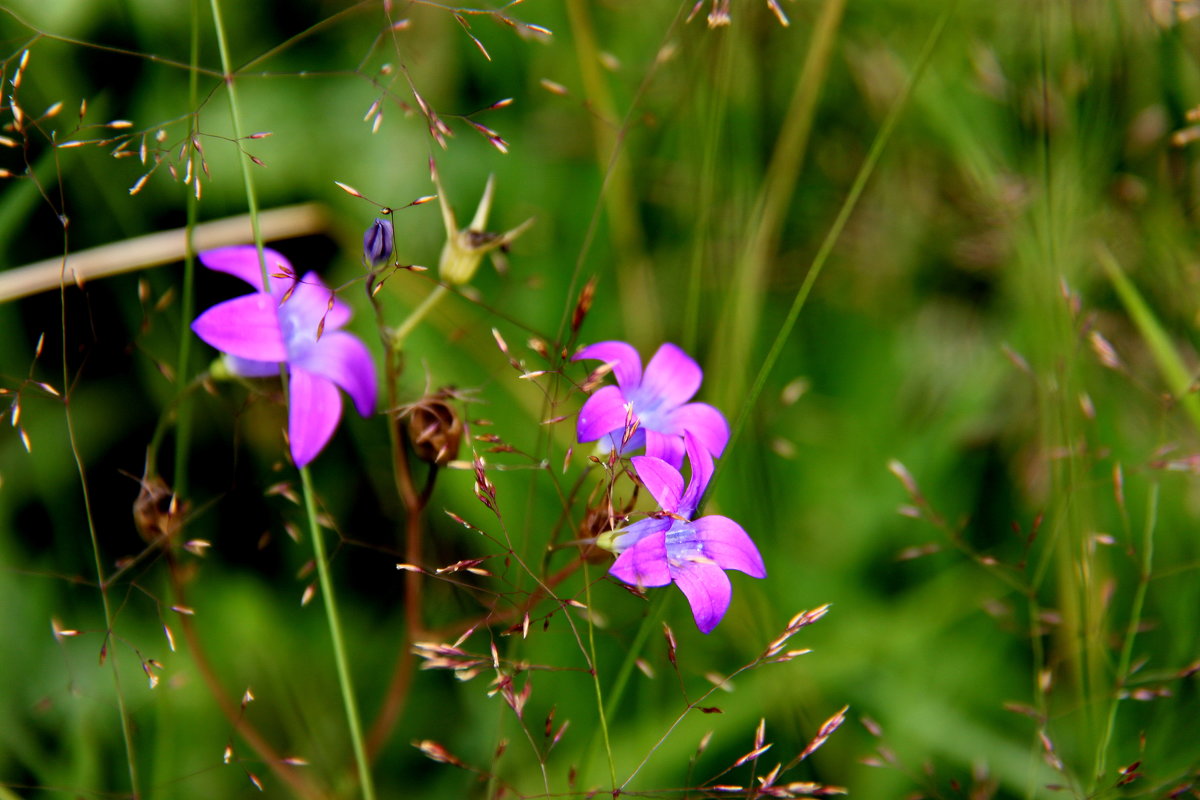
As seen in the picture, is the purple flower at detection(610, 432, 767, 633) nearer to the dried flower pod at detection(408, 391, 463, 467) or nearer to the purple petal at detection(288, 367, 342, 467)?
the dried flower pod at detection(408, 391, 463, 467)

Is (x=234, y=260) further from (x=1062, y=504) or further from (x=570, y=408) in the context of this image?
(x=1062, y=504)

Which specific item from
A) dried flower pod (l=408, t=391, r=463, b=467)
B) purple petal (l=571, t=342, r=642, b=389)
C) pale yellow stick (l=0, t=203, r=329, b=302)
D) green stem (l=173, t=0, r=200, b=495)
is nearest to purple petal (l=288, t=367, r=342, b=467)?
dried flower pod (l=408, t=391, r=463, b=467)

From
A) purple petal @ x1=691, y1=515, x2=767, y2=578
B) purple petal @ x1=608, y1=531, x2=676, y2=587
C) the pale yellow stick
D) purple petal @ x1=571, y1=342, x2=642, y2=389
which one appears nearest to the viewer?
purple petal @ x1=608, y1=531, x2=676, y2=587

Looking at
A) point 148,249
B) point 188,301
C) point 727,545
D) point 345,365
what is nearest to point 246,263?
point 188,301

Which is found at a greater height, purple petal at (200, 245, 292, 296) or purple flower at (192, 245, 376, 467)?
purple petal at (200, 245, 292, 296)

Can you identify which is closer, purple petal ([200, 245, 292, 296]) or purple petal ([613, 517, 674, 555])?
purple petal ([613, 517, 674, 555])

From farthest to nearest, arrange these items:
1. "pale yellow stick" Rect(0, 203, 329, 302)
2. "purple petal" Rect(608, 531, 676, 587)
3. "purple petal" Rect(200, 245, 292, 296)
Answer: "pale yellow stick" Rect(0, 203, 329, 302), "purple petal" Rect(200, 245, 292, 296), "purple petal" Rect(608, 531, 676, 587)
